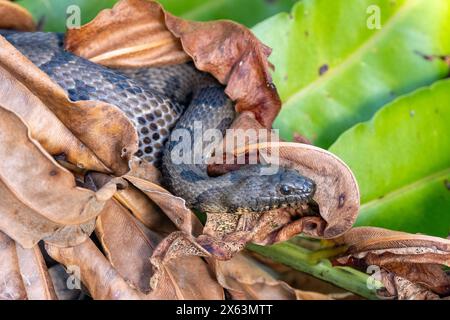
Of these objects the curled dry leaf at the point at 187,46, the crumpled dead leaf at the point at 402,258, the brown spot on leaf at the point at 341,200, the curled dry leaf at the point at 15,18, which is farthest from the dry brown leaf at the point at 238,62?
the curled dry leaf at the point at 15,18

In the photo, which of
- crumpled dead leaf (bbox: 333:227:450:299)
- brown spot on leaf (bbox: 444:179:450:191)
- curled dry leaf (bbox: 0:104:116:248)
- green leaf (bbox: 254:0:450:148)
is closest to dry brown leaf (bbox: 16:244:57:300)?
curled dry leaf (bbox: 0:104:116:248)

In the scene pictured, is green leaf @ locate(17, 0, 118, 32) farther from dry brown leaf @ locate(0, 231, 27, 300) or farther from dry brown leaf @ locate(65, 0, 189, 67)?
dry brown leaf @ locate(0, 231, 27, 300)

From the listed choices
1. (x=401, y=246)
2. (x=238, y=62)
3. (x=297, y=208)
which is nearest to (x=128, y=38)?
(x=238, y=62)

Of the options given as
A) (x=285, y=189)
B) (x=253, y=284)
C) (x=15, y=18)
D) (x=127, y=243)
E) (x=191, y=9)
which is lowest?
(x=253, y=284)

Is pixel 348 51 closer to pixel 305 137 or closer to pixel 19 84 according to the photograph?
pixel 305 137

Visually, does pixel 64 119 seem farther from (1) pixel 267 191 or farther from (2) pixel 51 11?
(2) pixel 51 11

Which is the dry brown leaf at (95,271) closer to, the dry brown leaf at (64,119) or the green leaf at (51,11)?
the dry brown leaf at (64,119)
